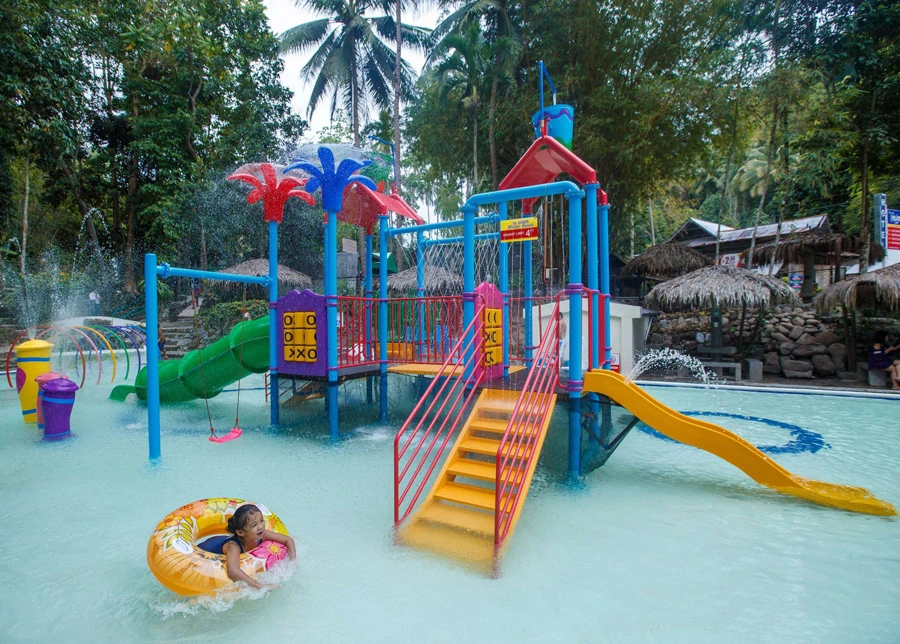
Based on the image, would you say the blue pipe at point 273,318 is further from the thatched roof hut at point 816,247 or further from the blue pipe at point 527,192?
the thatched roof hut at point 816,247

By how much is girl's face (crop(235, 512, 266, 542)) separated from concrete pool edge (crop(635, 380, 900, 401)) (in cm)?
991

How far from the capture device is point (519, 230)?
523 centimetres

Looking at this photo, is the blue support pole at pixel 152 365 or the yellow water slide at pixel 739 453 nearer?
the yellow water slide at pixel 739 453

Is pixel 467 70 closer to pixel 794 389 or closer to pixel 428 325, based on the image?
pixel 428 325

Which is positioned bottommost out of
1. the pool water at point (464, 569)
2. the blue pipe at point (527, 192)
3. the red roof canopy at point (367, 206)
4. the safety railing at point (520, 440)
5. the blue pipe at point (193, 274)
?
the pool water at point (464, 569)

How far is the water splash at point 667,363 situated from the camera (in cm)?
1230

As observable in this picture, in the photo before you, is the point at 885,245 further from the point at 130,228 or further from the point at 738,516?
the point at 130,228

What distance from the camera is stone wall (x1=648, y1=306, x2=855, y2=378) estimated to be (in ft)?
40.3

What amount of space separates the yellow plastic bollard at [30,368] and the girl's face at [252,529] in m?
6.65

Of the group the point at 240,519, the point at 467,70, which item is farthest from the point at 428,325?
the point at 467,70

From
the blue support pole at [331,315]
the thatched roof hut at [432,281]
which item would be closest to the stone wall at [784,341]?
the thatched roof hut at [432,281]

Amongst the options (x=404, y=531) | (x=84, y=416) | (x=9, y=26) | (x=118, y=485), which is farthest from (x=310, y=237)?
(x=404, y=531)

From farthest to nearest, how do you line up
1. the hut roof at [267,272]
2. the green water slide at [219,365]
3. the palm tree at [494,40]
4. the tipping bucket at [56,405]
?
the hut roof at [267,272] < the palm tree at [494,40] < the green water slide at [219,365] < the tipping bucket at [56,405]

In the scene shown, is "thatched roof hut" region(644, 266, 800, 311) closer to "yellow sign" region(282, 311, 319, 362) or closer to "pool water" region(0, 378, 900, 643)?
"pool water" region(0, 378, 900, 643)
